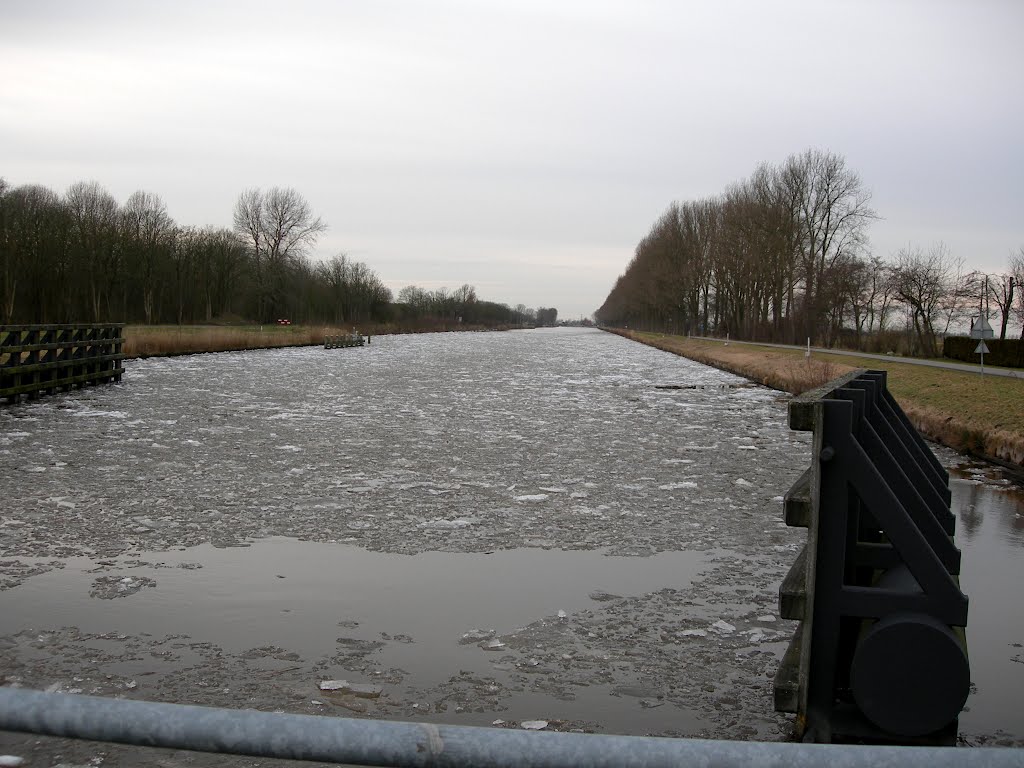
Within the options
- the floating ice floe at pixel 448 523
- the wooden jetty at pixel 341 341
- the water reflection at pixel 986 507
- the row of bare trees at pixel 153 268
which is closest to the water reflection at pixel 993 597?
the water reflection at pixel 986 507

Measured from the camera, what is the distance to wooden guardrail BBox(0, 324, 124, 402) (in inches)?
713

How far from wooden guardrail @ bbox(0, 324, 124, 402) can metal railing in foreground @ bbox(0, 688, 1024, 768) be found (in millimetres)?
17920

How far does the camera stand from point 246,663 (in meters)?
4.82

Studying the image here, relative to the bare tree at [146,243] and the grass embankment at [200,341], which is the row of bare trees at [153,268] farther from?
the grass embankment at [200,341]

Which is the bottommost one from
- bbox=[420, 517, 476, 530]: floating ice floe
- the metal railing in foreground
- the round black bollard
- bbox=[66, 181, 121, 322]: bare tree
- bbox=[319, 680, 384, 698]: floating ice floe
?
bbox=[319, 680, 384, 698]: floating ice floe

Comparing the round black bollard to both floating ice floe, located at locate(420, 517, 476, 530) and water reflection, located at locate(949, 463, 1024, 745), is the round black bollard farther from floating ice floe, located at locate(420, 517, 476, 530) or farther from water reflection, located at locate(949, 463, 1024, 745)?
floating ice floe, located at locate(420, 517, 476, 530)

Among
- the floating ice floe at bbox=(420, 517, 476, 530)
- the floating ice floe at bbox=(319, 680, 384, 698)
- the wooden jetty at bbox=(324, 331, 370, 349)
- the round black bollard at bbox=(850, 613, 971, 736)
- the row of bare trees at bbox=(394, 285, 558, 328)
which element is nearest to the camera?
the round black bollard at bbox=(850, 613, 971, 736)

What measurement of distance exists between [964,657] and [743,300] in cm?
7424

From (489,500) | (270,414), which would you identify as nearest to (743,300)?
(270,414)

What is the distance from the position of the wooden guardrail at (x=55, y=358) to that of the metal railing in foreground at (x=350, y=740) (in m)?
17.9

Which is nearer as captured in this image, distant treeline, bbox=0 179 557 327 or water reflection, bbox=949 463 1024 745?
water reflection, bbox=949 463 1024 745

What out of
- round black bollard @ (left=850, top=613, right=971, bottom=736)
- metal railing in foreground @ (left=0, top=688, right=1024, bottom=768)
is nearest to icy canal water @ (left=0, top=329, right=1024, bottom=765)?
round black bollard @ (left=850, top=613, right=971, bottom=736)

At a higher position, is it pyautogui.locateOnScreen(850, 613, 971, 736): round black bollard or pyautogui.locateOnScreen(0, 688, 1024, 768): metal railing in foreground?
pyautogui.locateOnScreen(0, 688, 1024, 768): metal railing in foreground

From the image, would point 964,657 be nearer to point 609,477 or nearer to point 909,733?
point 909,733
